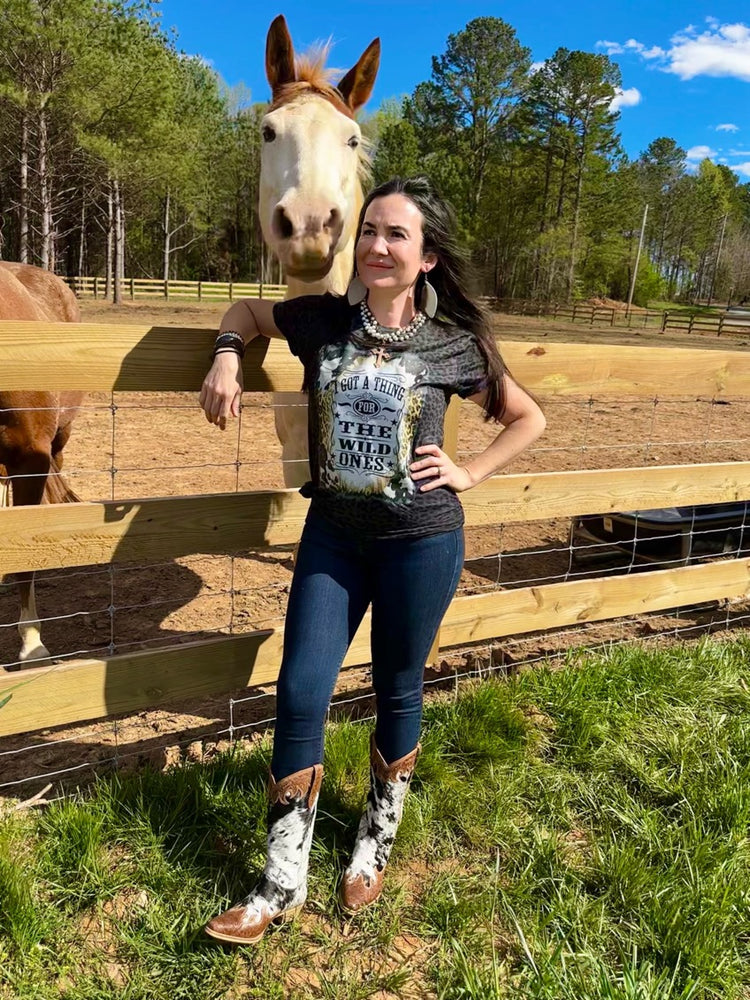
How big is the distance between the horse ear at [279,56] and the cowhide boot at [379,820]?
3.02 m

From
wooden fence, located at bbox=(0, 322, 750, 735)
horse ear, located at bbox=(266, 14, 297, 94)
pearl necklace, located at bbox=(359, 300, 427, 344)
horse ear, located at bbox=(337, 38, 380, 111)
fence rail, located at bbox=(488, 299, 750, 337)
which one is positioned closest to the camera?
pearl necklace, located at bbox=(359, 300, 427, 344)

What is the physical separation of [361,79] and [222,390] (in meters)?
2.37

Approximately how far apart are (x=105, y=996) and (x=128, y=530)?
50.5 inches

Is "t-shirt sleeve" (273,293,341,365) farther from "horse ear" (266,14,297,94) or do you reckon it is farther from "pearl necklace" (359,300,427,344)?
"horse ear" (266,14,297,94)

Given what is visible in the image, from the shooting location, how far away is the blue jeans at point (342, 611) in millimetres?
1868

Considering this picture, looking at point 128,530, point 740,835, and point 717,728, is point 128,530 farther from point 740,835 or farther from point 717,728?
point 717,728

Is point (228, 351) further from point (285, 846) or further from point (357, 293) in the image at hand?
point (285, 846)

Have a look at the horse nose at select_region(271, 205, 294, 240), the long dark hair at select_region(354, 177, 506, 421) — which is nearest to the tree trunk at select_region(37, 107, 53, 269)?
the horse nose at select_region(271, 205, 294, 240)

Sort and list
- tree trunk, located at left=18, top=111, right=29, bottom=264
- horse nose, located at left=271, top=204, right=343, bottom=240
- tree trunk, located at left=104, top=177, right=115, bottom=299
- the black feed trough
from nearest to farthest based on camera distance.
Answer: horse nose, located at left=271, top=204, right=343, bottom=240, the black feed trough, tree trunk, located at left=18, top=111, right=29, bottom=264, tree trunk, located at left=104, top=177, right=115, bottom=299

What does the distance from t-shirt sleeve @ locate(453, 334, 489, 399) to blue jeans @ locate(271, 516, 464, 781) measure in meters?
0.41

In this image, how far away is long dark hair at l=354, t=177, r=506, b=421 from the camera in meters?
1.97

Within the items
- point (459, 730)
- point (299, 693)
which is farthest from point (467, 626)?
point (299, 693)

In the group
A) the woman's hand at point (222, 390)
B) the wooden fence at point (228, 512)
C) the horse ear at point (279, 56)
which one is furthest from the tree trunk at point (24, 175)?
the woman's hand at point (222, 390)

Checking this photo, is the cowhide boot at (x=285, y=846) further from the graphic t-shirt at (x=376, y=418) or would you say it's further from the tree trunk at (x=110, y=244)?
the tree trunk at (x=110, y=244)
